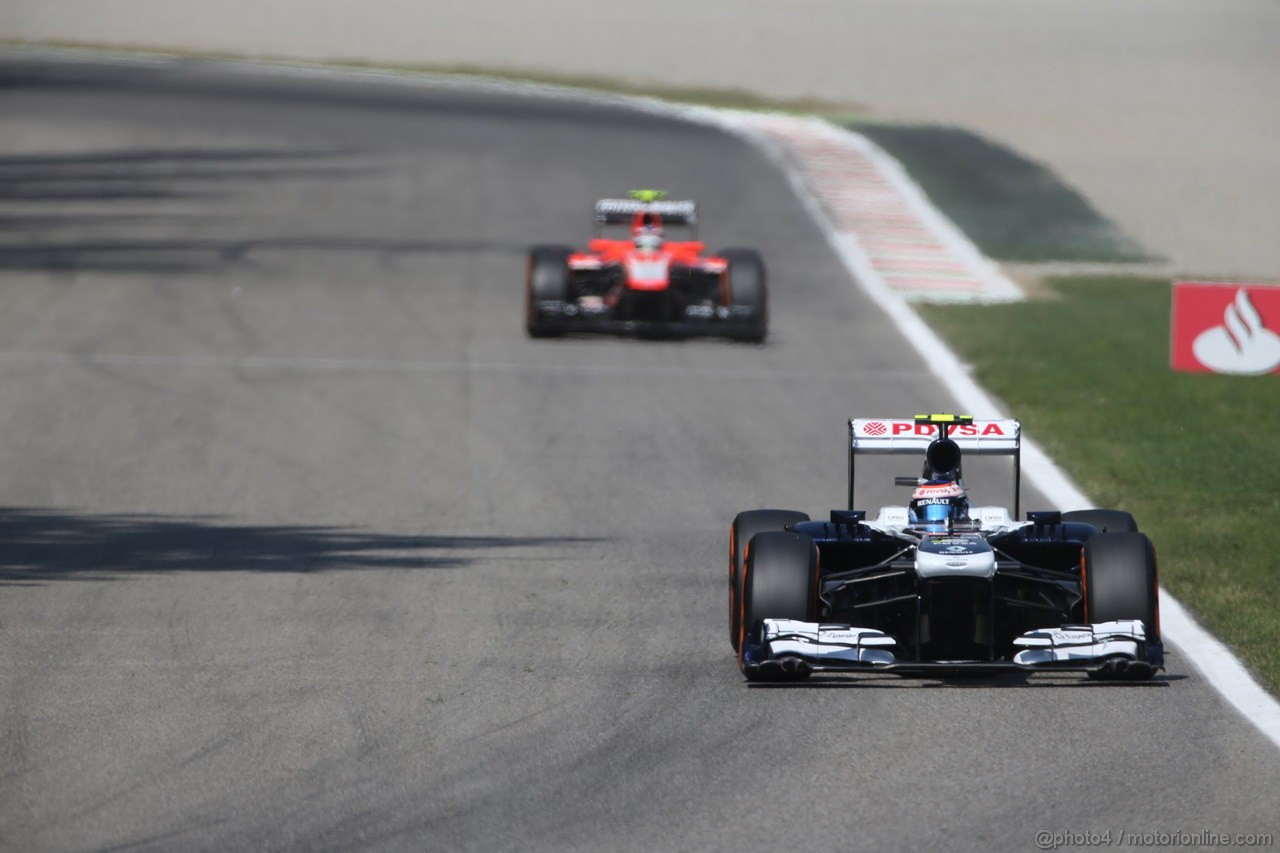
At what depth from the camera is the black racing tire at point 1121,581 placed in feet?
30.0

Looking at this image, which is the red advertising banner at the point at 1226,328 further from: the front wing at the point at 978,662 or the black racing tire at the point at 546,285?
the front wing at the point at 978,662

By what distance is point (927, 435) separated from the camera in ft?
34.1

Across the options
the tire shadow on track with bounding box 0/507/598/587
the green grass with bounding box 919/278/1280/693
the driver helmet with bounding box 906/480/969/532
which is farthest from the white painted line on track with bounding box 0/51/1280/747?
the tire shadow on track with bounding box 0/507/598/587

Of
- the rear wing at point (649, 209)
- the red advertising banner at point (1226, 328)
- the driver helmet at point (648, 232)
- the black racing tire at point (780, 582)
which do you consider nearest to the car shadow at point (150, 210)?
the driver helmet at point (648, 232)

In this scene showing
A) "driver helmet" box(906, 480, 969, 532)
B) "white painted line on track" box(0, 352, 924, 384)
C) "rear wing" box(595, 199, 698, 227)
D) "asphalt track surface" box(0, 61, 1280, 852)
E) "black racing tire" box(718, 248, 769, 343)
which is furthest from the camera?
"black racing tire" box(718, 248, 769, 343)

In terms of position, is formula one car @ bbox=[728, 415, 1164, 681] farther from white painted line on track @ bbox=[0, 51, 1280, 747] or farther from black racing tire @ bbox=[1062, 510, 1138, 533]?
white painted line on track @ bbox=[0, 51, 1280, 747]

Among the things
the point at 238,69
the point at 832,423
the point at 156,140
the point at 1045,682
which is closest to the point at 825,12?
the point at 238,69

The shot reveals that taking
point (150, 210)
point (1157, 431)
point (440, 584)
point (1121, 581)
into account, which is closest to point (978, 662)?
point (1121, 581)

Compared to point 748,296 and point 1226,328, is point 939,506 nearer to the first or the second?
point 1226,328

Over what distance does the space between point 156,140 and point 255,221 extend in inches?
339

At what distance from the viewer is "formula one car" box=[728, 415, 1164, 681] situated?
8.98 meters

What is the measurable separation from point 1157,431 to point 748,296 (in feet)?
16.7

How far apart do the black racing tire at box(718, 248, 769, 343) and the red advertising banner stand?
15.2 feet

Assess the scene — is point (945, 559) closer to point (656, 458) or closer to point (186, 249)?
point (656, 458)
